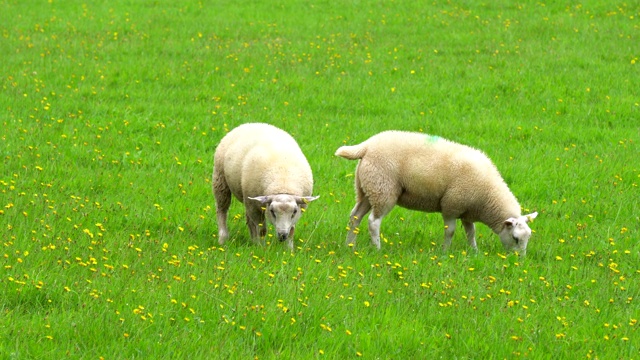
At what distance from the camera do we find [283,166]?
30.2 feet

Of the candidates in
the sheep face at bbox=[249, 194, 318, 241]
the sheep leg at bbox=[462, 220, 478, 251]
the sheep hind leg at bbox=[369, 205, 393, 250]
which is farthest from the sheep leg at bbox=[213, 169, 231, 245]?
the sheep leg at bbox=[462, 220, 478, 251]

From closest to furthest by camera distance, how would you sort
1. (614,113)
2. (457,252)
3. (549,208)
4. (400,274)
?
1. (400,274)
2. (457,252)
3. (549,208)
4. (614,113)

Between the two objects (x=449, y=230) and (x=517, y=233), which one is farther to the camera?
(x=449, y=230)

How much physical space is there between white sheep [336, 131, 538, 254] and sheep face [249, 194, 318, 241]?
0.78m

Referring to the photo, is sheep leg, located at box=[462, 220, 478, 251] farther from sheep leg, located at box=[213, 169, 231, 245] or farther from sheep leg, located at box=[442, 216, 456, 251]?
sheep leg, located at box=[213, 169, 231, 245]

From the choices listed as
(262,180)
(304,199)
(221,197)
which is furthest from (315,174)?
(304,199)

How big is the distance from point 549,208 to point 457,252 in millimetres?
2587

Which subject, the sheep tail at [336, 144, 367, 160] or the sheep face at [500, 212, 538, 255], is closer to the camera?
the sheep face at [500, 212, 538, 255]

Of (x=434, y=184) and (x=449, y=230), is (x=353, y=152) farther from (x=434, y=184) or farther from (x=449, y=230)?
(x=449, y=230)

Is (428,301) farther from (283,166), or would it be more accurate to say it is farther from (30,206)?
(30,206)

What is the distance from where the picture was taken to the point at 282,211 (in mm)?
8648

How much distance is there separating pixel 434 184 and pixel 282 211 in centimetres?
162

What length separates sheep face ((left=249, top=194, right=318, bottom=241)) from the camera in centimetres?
865

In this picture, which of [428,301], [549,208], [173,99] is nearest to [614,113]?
[549,208]
